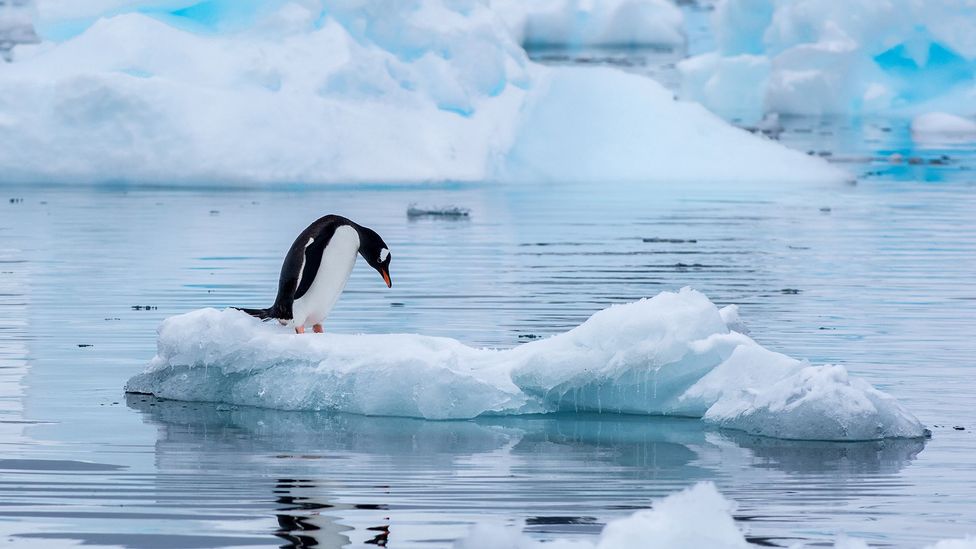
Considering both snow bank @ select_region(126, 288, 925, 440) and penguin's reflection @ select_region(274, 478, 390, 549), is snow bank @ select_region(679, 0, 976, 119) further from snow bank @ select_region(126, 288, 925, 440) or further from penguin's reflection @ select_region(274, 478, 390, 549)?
penguin's reflection @ select_region(274, 478, 390, 549)

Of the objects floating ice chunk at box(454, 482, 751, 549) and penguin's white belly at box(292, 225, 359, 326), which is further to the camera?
penguin's white belly at box(292, 225, 359, 326)

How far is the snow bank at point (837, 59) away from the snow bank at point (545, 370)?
26919mm

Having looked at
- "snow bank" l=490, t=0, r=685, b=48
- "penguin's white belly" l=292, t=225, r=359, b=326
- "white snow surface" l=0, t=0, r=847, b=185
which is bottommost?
"penguin's white belly" l=292, t=225, r=359, b=326

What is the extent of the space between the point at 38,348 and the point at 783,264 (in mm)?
6995

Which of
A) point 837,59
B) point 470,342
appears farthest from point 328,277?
point 837,59

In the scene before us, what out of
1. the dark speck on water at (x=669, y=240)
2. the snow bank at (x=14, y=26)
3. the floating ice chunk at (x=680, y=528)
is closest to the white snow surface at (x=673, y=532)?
the floating ice chunk at (x=680, y=528)

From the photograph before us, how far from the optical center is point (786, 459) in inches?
266

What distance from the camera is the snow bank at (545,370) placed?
749cm

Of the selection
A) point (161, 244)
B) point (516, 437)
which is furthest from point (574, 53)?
point (516, 437)

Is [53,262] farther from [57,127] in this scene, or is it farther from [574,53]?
[574,53]

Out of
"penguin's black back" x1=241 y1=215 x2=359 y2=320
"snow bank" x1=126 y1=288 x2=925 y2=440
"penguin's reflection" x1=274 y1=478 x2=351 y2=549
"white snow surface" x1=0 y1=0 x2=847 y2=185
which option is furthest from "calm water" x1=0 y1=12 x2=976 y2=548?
"penguin's black back" x1=241 y1=215 x2=359 y2=320

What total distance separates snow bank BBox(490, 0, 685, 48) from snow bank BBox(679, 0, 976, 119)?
16.8 meters

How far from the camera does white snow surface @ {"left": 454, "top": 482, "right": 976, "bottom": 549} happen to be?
15.1 ft

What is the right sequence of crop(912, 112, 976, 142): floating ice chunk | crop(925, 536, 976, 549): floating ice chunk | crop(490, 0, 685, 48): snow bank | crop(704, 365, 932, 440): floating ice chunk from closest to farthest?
crop(925, 536, 976, 549): floating ice chunk, crop(704, 365, 932, 440): floating ice chunk, crop(912, 112, 976, 142): floating ice chunk, crop(490, 0, 685, 48): snow bank
